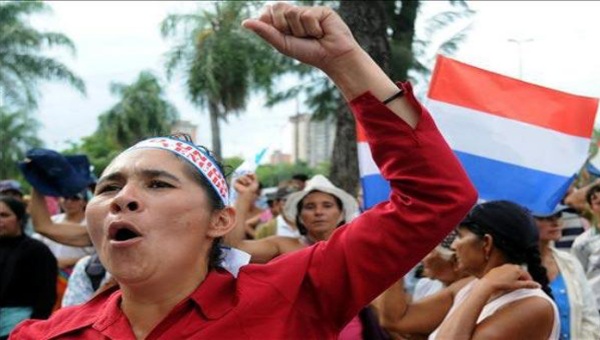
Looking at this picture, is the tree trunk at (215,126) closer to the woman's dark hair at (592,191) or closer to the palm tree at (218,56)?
the palm tree at (218,56)

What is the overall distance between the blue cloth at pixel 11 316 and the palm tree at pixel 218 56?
19.3 metres

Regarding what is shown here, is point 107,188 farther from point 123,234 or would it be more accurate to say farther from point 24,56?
point 24,56

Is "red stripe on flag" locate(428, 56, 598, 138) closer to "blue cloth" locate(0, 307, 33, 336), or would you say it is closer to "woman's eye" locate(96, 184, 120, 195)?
"woman's eye" locate(96, 184, 120, 195)

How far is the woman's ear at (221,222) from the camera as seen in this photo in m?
2.11

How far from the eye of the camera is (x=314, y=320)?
76.5 inches

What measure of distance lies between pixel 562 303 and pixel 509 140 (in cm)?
115

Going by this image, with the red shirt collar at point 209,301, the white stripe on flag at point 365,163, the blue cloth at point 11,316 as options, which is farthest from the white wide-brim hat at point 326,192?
the red shirt collar at point 209,301

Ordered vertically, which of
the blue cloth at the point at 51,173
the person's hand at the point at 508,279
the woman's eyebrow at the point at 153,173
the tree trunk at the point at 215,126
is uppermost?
the woman's eyebrow at the point at 153,173

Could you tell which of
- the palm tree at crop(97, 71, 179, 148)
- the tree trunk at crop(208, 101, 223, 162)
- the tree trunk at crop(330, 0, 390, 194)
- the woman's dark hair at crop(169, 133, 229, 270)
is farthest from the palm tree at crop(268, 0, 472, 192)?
the palm tree at crop(97, 71, 179, 148)

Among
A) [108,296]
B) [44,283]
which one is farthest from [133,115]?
[108,296]

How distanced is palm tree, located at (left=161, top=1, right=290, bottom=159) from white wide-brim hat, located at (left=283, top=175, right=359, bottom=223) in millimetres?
19080

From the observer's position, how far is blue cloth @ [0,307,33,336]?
4823mm

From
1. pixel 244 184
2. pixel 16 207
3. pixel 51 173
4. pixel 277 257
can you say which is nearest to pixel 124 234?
pixel 277 257

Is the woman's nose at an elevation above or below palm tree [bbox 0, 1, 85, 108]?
above
